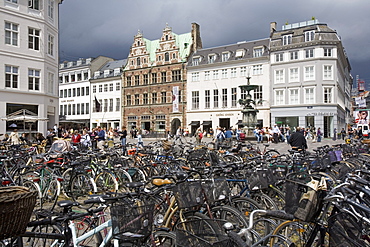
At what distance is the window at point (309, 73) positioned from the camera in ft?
129

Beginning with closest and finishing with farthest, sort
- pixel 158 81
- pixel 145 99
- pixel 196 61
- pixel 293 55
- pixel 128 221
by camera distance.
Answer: pixel 128 221 → pixel 293 55 → pixel 196 61 → pixel 158 81 → pixel 145 99

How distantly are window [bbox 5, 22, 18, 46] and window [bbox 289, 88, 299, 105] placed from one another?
2985cm

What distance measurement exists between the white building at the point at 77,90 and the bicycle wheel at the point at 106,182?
49552mm

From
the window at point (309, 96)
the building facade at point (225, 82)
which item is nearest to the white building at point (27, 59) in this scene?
the building facade at point (225, 82)

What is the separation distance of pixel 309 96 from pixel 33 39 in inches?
1173

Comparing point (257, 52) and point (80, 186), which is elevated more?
point (257, 52)

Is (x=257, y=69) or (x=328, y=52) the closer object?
(x=328, y=52)

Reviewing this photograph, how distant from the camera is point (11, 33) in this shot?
22.8 m

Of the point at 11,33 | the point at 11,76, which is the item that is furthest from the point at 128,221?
the point at 11,33

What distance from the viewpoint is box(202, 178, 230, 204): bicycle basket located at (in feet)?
13.1

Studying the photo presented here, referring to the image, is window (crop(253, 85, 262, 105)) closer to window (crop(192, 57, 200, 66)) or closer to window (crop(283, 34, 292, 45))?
window (crop(283, 34, 292, 45))

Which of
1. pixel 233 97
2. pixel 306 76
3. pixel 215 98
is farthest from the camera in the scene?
pixel 215 98

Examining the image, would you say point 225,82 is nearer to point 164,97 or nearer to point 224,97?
point 224,97

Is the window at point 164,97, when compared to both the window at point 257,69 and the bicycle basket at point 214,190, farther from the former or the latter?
the bicycle basket at point 214,190
